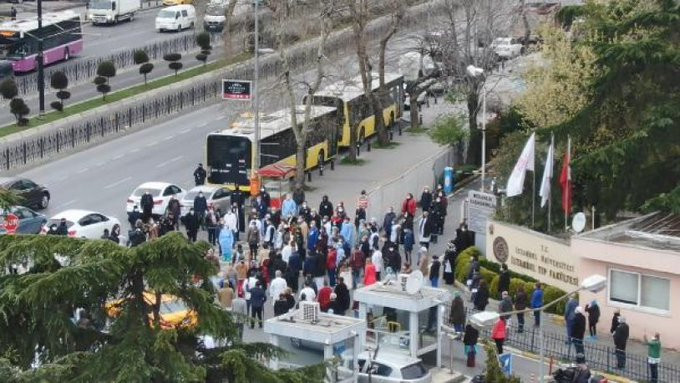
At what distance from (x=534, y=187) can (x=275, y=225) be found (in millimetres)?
7321

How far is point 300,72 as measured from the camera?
186ft

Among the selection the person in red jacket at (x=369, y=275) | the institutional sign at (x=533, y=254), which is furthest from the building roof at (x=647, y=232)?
the person in red jacket at (x=369, y=275)

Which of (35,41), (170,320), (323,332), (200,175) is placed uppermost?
(170,320)

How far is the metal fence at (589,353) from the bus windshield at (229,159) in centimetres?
1591

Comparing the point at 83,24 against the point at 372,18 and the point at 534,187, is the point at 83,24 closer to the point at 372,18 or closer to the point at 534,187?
the point at 372,18

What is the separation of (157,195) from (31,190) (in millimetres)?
3786

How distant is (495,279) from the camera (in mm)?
39094

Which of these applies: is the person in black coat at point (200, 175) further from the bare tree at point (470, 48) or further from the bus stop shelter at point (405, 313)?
the bus stop shelter at point (405, 313)

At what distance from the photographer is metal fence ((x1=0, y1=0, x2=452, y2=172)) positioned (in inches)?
2152

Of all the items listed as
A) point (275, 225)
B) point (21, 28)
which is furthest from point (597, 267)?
point (21, 28)

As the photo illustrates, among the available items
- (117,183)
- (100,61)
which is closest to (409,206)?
(117,183)

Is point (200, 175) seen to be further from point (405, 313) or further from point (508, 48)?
point (508, 48)

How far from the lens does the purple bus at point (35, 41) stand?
68688 mm

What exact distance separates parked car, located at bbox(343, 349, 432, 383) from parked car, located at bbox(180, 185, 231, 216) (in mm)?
15844
